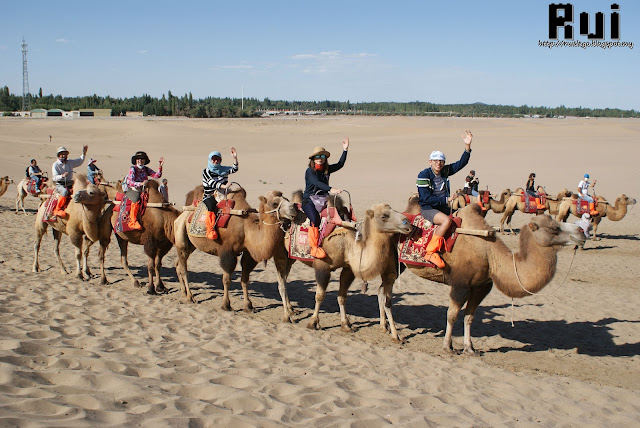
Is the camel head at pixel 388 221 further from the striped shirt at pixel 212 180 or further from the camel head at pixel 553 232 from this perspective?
the striped shirt at pixel 212 180

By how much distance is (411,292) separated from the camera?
484 inches

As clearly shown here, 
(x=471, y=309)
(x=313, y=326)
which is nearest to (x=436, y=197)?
(x=471, y=309)

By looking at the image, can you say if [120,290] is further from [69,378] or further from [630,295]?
[630,295]

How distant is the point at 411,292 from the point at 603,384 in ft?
17.5

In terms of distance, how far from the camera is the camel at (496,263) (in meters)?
7.41

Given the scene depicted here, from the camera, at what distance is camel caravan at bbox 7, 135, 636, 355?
795cm

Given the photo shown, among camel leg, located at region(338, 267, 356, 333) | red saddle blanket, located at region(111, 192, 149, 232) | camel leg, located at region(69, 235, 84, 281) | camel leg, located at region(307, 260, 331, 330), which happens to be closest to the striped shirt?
red saddle blanket, located at region(111, 192, 149, 232)

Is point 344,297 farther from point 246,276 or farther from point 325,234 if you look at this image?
point 246,276

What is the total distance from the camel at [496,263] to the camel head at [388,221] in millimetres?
1004

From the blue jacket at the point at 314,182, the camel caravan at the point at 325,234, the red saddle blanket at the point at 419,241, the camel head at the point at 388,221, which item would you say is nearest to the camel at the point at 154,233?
the camel caravan at the point at 325,234

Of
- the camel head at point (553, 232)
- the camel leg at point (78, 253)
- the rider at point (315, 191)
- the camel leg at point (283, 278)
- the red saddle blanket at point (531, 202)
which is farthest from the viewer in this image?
the red saddle blanket at point (531, 202)

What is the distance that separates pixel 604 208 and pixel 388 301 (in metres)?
13.6

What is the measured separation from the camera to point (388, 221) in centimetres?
791

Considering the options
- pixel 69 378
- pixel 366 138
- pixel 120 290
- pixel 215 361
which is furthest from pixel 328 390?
pixel 366 138
